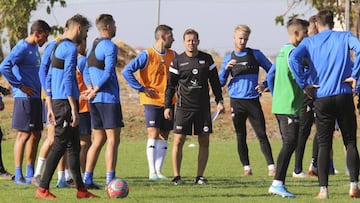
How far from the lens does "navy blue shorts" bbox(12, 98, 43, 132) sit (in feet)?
46.7

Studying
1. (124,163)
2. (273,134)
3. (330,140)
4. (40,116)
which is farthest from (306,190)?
(273,134)

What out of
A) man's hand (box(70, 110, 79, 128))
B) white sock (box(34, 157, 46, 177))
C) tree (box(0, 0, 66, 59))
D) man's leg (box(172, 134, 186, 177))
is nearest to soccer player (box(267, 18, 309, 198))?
man's leg (box(172, 134, 186, 177))

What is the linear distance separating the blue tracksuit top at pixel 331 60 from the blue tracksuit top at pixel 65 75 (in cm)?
268

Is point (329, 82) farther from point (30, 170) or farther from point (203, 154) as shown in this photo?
point (30, 170)

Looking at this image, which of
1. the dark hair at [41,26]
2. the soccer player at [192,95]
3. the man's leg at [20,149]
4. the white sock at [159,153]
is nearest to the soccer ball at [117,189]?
the soccer player at [192,95]

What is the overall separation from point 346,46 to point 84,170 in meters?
4.56

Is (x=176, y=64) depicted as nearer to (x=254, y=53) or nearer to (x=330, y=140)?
(x=254, y=53)

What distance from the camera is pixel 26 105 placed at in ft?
46.9

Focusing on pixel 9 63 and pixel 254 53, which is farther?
pixel 254 53

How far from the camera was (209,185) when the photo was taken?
13797mm

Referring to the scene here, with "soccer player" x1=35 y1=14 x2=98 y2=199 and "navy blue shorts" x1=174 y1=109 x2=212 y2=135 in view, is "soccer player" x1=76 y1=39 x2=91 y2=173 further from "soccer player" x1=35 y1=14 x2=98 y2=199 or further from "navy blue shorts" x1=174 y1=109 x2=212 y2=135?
"soccer player" x1=35 y1=14 x2=98 y2=199

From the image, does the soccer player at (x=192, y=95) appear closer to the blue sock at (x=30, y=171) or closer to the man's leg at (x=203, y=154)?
the man's leg at (x=203, y=154)

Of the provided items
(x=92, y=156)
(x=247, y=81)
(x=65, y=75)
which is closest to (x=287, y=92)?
(x=92, y=156)

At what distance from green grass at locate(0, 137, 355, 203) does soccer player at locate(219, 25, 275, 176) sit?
638 mm
